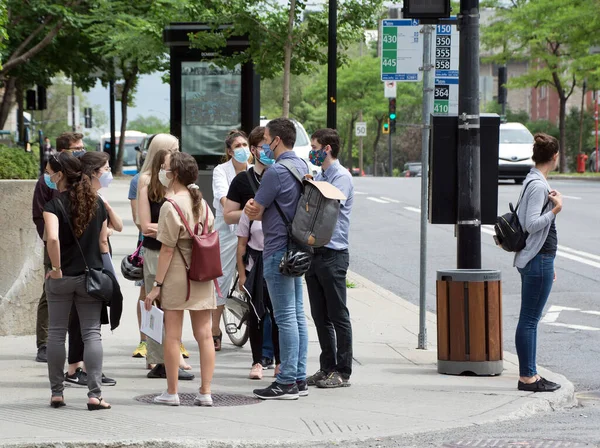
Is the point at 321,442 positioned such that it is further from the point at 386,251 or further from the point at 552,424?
the point at 386,251

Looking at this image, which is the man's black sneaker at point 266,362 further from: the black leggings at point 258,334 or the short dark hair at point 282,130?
the short dark hair at point 282,130

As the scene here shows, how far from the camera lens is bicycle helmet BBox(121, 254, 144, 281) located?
8.98 meters

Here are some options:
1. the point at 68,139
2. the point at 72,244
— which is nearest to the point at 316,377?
the point at 72,244

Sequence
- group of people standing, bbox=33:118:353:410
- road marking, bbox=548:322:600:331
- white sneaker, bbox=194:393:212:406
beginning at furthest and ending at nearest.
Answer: road marking, bbox=548:322:600:331 → white sneaker, bbox=194:393:212:406 → group of people standing, bbox=33:118:353:410

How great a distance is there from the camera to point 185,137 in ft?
63.2

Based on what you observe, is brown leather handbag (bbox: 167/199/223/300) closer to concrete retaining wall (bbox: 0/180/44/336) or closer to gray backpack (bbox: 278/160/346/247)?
gray backpack (bbox: 278/160/346/247)

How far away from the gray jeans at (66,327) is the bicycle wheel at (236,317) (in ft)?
6.32

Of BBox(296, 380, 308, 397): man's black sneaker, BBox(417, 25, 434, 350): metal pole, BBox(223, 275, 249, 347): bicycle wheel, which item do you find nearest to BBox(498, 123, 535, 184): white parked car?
BBox(417, 25, 434, 350): metal pole

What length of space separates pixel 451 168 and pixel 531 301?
1.34 meters

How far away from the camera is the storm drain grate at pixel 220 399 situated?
25.0 feet

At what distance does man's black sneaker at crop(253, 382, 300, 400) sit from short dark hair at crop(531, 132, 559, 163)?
235 centimetres

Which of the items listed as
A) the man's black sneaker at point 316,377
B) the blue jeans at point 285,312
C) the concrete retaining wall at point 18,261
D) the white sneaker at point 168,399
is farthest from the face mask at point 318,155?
the concrete retaining wall at point 18,261

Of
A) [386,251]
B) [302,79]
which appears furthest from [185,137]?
[302,79]

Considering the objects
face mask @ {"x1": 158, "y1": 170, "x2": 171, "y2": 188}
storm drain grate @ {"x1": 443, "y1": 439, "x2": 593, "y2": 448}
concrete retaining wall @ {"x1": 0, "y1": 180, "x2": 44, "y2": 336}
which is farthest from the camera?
concrete retaining wall @ {"x1": 0, "y1": 180, "x2": 44, "y2": 336}
